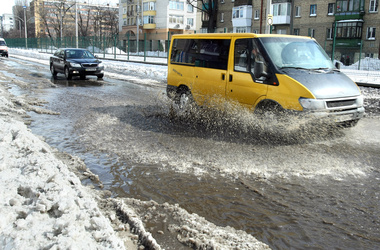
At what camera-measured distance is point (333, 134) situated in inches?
284

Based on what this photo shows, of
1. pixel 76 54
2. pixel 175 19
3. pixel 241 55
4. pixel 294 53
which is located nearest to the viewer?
pixel 294 53

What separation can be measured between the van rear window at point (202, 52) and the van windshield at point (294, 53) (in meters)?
1.00

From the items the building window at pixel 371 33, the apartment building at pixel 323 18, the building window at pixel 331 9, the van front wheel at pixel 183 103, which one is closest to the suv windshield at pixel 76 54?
the van front wheel at pixel 183 103

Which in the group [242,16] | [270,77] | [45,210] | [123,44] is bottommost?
[45,210]

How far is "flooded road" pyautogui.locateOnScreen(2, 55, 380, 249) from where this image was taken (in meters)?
3.71

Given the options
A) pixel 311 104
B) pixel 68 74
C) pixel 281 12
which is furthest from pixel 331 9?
pixel 311 104

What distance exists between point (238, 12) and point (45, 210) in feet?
185

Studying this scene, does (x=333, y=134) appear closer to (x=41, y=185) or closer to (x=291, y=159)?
(x=291, y=159)

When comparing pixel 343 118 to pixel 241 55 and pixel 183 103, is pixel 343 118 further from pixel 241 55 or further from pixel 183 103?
pixel 183 103

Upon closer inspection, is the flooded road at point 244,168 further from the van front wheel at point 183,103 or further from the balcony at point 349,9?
the balcony at point 349,9

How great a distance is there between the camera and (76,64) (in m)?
18.3

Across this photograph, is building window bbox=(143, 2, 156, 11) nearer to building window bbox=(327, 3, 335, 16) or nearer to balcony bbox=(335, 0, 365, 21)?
building window bbox=(327, 3, 335, 16)

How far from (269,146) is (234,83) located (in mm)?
1676

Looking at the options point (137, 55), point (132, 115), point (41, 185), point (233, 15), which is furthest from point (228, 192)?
point (233, 15)
